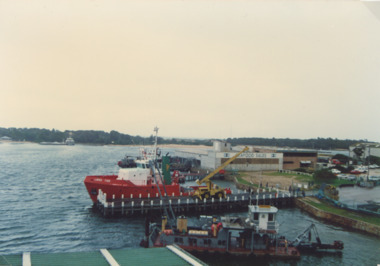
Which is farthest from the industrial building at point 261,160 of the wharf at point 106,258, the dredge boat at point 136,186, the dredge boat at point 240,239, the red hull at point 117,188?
the wharf at point 106,258

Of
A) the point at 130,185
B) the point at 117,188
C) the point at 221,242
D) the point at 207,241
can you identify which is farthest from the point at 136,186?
the point at 221,242

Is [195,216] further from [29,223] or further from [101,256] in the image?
[101,256]

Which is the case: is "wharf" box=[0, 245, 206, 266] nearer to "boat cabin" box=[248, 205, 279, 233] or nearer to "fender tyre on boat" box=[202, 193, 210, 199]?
"boat cabin" box=[248, 205, 279, 233]

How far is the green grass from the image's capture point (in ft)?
99.7

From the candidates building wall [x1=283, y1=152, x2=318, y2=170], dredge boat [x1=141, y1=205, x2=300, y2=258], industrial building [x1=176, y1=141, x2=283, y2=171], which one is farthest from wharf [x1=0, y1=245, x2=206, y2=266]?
building wall [x1=283, y1=152, x2=318, y2=170]

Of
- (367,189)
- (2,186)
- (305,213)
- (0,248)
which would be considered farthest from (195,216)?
(2,186)

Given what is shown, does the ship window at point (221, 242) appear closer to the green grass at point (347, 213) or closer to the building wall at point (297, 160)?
the green grass at point (347, 213)

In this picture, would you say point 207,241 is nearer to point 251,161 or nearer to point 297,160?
point 251,161

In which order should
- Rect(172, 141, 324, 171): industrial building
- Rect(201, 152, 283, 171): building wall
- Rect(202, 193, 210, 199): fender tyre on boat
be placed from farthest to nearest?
Rect(172, 141, 324, 171): industrial building
Rect(201, 152, 283, 171): building wall
Rect(202, 193, 210, 199): fender tyre on boat

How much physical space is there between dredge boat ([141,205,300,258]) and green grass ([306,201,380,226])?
10996mm

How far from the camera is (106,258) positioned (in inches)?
403

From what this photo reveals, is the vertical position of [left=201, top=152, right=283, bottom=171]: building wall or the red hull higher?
[left=201, top=152, right=283, bottom=171]: building wall

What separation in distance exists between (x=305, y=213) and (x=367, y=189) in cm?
1949

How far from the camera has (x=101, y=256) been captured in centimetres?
1051
